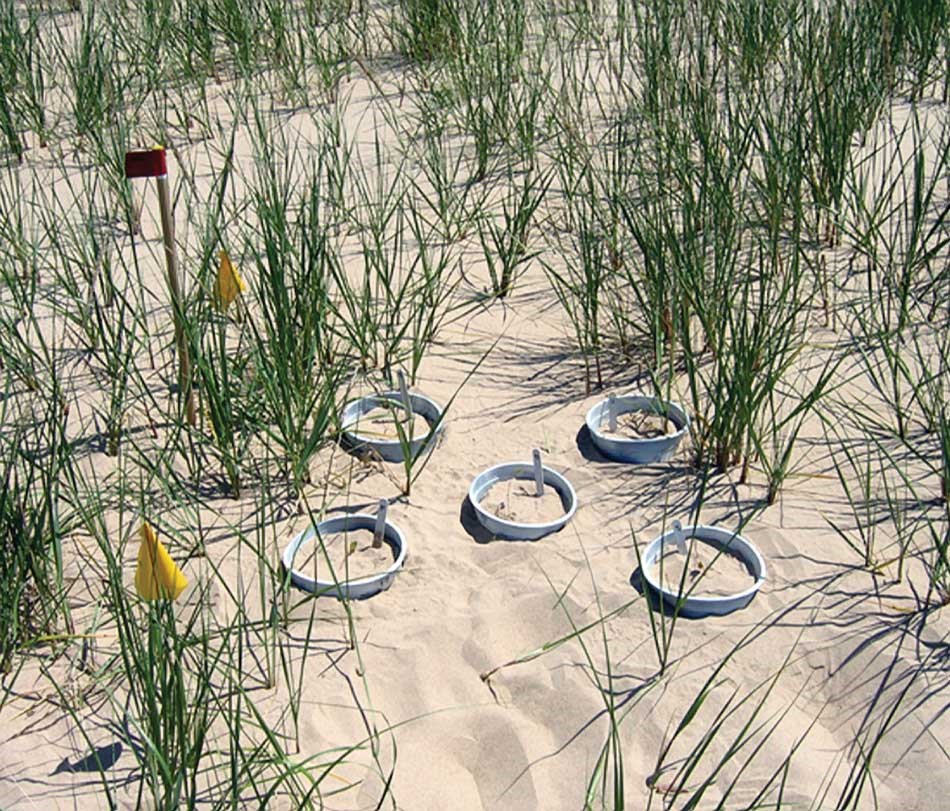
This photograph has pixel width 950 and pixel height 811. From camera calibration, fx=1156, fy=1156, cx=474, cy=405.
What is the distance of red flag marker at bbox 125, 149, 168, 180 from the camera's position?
8.52 ft

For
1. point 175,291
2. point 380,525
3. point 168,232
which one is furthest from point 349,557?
point 168,232

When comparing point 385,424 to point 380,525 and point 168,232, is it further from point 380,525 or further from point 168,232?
point 168,232

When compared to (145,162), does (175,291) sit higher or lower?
lower

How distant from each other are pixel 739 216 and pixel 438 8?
2.76 metres

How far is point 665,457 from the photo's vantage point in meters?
2.88

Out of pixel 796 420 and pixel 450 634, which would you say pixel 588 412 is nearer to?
pixel 796 420

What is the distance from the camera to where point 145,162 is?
260 centimetres

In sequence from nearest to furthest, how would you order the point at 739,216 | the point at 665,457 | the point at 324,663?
1. the point at 324,663
2. the point at 665,457
3. the point at 739,216

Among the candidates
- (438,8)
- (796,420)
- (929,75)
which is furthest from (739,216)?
(438,8)

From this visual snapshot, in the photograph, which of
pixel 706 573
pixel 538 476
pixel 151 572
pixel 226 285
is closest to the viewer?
pixel 151 572

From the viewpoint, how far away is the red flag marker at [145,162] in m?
2.60

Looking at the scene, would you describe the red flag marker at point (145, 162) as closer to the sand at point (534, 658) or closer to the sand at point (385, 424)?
the sand at point (534, 658)

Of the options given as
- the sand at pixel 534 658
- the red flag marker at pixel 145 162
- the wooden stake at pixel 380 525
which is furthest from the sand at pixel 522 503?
the red flag marker at pixel 145 162

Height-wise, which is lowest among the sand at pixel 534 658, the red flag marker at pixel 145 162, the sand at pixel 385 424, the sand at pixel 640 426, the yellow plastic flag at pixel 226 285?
the sand at pixel 534 658
